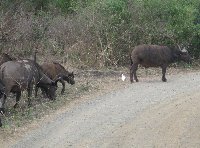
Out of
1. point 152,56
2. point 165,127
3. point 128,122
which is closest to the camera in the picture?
point 165,127

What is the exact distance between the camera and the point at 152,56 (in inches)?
835

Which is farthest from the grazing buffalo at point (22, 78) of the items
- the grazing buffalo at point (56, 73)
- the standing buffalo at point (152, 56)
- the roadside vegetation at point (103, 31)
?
the roadside vegetation at point (103, 31)

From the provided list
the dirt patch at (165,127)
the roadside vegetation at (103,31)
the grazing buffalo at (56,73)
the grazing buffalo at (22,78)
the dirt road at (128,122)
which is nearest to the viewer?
the dirt patch at (165,127)

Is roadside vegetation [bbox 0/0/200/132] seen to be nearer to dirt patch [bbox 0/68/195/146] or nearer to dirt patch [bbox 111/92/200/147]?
dirt patch [bbox 0/68/195/146]

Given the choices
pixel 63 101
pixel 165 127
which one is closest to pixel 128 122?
pixel 165 127

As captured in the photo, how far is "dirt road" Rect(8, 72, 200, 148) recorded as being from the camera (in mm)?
12430

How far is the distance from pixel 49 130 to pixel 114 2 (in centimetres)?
1370

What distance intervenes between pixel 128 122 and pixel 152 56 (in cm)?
733

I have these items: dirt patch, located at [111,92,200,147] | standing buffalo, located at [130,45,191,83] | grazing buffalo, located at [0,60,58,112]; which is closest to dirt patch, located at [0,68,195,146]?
grazing buffalo, located at [0,60,58,112]

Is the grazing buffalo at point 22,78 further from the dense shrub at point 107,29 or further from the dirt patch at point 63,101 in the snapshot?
the dense shrub at point 107,29

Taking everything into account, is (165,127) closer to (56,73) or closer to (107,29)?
(56,73)

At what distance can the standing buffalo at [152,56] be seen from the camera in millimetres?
20984

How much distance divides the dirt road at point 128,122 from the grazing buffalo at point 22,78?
155 centimetres

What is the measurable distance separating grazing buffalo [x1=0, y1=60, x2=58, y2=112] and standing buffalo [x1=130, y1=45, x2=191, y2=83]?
434 cm
